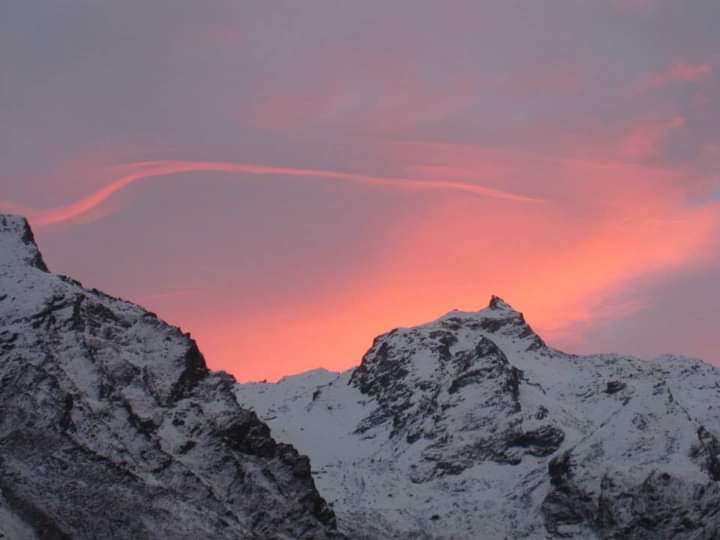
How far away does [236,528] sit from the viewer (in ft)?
650

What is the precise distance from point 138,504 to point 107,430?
12756 millimetres

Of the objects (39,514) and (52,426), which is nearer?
(39,514)

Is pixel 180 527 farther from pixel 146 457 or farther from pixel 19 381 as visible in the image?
pixel 19 381

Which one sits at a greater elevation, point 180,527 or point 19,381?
point 19,381

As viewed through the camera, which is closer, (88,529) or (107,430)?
(88,529)

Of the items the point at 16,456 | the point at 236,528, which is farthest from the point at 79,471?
the point at 236,528

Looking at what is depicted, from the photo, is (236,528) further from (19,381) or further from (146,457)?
(19,381)

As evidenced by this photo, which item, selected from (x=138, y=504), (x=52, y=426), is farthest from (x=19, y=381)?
(x=138, y=504)

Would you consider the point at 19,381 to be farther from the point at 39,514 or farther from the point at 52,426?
the point at 39,514

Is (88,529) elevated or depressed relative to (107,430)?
depressed

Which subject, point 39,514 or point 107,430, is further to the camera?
point 107,430

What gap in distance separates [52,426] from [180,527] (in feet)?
61.1

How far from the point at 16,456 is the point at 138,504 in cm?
1434

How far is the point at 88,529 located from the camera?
18438cm
